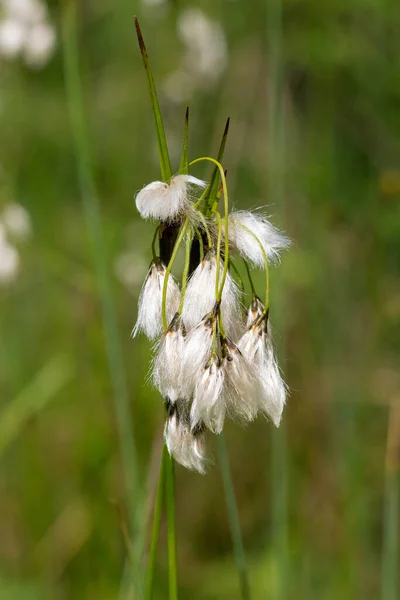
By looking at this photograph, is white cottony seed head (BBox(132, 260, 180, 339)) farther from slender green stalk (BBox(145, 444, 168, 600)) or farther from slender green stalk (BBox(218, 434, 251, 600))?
slender green stalk (BBox(218, 434, 251, 600))

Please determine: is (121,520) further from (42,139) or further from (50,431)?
(42,139)

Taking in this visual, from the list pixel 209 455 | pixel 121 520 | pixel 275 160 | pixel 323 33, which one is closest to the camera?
pixel 209 455

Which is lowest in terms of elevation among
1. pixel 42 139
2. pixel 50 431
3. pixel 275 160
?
pixel 50 431

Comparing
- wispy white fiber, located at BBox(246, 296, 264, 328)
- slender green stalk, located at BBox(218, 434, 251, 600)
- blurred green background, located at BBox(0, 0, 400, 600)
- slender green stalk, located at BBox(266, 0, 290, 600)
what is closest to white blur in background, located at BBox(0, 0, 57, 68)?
blurred green background, located at BBox(0, 0, 400, 600)

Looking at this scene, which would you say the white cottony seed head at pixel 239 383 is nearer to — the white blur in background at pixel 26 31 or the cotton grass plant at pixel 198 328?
the cotton grass plant at pixel 198 328

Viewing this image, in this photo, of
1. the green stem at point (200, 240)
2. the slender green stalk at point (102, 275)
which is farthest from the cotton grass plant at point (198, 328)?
the slender green stalk at point (102, 275)

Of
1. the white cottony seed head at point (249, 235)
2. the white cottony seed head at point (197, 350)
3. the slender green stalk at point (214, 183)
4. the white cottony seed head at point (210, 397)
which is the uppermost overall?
the slender green stalk at point (214, 183)

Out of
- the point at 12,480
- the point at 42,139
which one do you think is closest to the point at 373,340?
the point at 12,480
